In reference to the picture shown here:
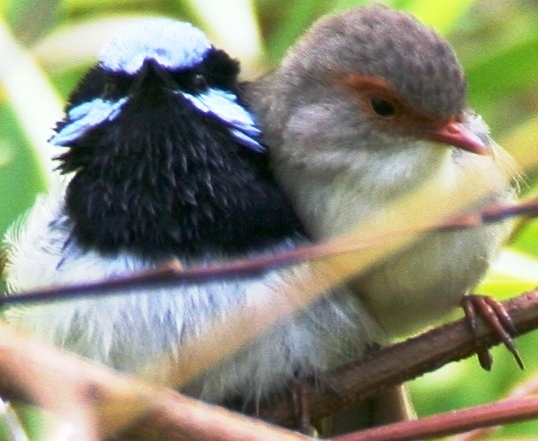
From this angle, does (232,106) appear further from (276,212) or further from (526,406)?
(526,406)

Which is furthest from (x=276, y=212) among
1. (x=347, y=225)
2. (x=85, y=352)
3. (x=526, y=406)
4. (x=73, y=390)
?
(x=73, y=390)

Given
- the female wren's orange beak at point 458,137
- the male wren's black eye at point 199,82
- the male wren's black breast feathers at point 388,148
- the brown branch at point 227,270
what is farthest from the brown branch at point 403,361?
the brown branch at point 227,270

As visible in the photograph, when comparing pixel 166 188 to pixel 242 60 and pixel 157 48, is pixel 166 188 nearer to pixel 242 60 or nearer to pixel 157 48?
pixel 157 48

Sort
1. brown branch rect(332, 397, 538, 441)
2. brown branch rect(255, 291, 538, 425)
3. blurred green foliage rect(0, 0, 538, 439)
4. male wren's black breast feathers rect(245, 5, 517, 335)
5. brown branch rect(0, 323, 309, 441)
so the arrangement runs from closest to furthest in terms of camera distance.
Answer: brown branch rect(0, 323, 309, 441), brown branch rect(332, 397, 538, 441), brown branch rect(255, 291, 538, 425), male wren's black breast feathers rect(245, 5, 517, 335), blurred green foliage rect(0, 0, 538, 439)

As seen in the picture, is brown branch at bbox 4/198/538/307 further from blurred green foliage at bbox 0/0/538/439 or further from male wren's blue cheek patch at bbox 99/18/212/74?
blurred green foliage at bbox 0/0/538/439

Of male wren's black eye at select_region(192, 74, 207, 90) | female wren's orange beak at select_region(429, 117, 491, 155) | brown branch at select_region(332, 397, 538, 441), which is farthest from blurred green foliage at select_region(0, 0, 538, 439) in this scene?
brown branch at select_region(332, 397, 538, 441)

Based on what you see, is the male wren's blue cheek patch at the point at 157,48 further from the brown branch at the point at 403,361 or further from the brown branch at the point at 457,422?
the brown branch at the point at 457,422
